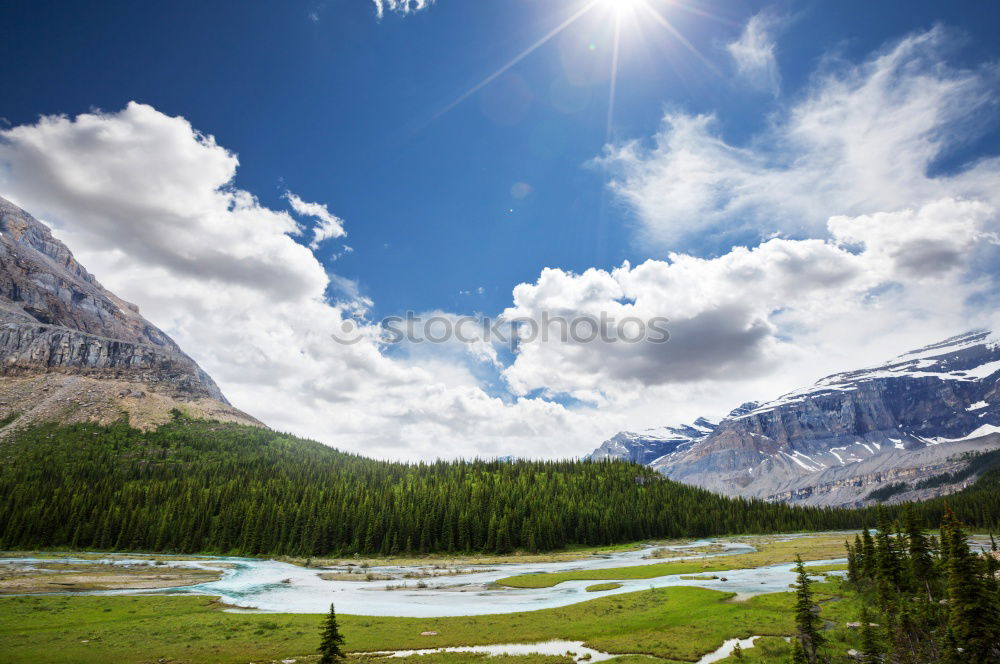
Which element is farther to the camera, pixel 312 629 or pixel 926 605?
pixel 312 629

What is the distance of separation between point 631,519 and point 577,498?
20.0 metres

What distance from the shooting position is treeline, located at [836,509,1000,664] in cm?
2881

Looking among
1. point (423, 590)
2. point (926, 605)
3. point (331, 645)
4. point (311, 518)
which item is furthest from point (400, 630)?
point (311, 518)

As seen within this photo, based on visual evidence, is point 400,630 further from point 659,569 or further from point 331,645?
point 659,569

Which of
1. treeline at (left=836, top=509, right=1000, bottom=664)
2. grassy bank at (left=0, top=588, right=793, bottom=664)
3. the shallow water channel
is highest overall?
treeline at (left=836, top=509, right=1000, bottom=664)

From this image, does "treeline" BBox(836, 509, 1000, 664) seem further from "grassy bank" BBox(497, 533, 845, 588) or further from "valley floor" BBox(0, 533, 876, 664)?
"grassy bank" BBox(497, 533, 845, 588)

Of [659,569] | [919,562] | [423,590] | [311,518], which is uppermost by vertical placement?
[919,562]

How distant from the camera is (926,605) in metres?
39.1

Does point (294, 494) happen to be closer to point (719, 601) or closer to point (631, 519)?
point (631, 519)

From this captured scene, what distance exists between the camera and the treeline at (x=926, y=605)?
2881 cm

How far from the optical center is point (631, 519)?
16625 cm

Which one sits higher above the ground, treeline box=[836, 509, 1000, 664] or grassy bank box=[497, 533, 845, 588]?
treeline box=[836, 509, 1000, 664]

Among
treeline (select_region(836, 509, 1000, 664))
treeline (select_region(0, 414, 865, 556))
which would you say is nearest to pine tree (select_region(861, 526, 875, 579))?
treeline (select_region(836, 509, 1000, 664))

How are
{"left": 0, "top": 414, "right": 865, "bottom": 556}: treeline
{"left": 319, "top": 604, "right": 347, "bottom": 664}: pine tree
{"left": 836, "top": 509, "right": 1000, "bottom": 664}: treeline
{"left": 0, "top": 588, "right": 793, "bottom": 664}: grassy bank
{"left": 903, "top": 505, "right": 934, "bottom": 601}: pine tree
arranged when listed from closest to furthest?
1. {"left": 319, "top": 604, "right": 347, "bottom": 664}: pine tree
2. {"left": 836, "top": 509, "right": 1000, "bottom": 664}: treeline
3. {"left": 0, "top": 588, "right": 793, "bottom": 664}: grassy bank
4. {"left": 903, "top": 505, "right": 934, "bottom": 601}: pine tree
5. {"left": 0, "top": 414, "right": 865, "bottom": 556}: treeline
